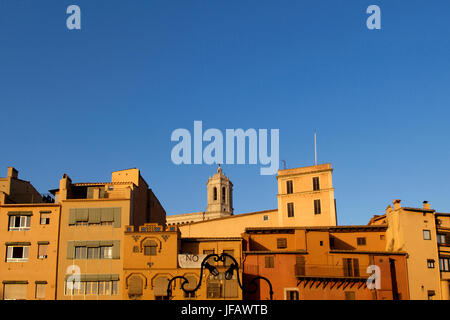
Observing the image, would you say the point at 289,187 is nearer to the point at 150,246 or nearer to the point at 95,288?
the point at 150,246

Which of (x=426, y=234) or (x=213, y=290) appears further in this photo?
(x=426, y=234)

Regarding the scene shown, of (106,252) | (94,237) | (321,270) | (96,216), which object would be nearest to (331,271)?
(321,270)

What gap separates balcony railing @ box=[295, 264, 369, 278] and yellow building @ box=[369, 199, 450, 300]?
5248mm

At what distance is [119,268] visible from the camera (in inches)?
2243

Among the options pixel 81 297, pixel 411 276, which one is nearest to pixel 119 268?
pixel 81 297

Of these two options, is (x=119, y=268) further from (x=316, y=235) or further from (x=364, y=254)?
(x=364, y=254)

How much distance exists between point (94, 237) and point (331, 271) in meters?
23.9

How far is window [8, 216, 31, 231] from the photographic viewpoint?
193 feet

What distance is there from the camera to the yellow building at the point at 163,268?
181ft

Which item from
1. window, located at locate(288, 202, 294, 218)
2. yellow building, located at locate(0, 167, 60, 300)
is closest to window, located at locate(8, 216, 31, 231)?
yellow building, located at locate(0, 167, 60, 300)

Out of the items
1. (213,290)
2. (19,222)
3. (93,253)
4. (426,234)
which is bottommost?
(213,290)

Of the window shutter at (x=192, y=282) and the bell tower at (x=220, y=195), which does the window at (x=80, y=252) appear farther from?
the bell tower at (x=220, y=195)

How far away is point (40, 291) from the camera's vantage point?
2234 inches
